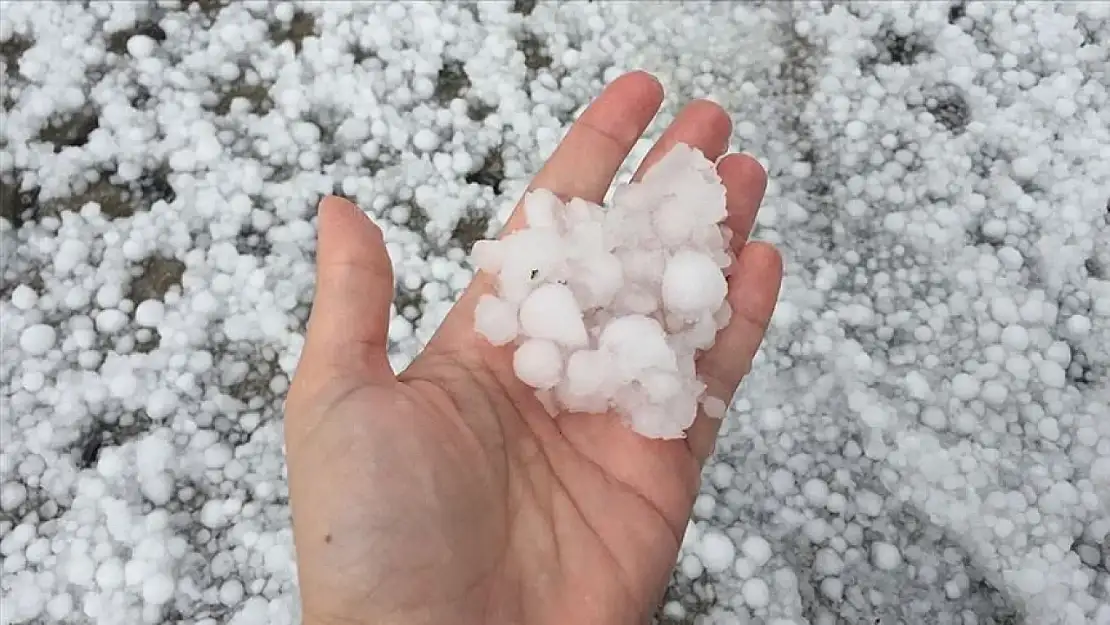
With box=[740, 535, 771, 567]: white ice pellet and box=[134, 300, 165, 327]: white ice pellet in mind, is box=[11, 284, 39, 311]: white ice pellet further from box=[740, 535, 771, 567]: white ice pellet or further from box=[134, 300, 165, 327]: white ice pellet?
box=[740, 535, 771, 567]: white ice pellet

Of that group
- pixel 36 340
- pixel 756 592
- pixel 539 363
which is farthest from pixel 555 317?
pixel 36 340

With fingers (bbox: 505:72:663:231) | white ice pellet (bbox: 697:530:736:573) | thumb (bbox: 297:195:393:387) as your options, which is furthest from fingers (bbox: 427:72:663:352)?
white ice pellet (bbox: 697:530:736:573)

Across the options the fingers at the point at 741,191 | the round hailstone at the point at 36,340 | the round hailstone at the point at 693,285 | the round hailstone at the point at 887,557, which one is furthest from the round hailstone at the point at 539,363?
the round hailstone at the point at 36,340

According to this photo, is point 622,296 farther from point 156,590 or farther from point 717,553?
point 156,590

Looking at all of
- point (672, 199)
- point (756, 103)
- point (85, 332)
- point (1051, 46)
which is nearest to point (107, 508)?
point (85, 332)

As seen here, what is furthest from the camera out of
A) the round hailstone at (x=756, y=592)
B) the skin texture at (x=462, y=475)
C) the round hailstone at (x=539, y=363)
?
the round hailstone at (x=756, y=592)

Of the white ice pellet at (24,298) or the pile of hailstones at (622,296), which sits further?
the white ice pellet at (24,298)

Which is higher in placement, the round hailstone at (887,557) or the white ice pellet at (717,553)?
the round hailstone at (887,557)

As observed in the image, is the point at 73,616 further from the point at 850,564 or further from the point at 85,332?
the point at 850,564

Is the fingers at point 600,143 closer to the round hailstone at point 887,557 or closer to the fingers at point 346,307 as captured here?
the fingers at point 346,307
